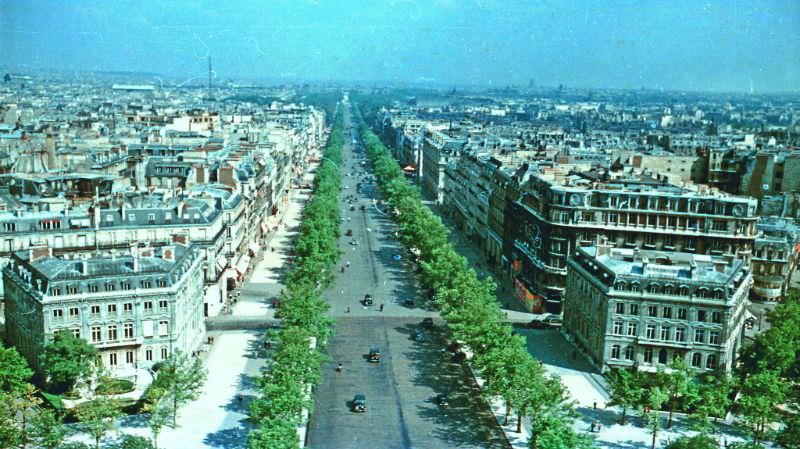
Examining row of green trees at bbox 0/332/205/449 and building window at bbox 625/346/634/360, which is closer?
row of green trees at bbox 0/332/205/449

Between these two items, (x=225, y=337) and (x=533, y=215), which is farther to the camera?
(x=533, y=215)

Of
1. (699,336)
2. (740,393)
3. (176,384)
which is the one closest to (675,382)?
(740,393)

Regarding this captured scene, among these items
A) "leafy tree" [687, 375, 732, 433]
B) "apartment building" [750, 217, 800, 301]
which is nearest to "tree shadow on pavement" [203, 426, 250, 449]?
"leafy tree" [687, 375, 732, 433]

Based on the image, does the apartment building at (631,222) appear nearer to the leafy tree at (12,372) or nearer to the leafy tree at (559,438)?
the leafy tree at (559,438)

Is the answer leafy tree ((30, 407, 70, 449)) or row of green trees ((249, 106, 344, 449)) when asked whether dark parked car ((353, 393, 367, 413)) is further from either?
leafy tree ((30, 407, 70, 449))

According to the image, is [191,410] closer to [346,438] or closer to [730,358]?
[346,438]

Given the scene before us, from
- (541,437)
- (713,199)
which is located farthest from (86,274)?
(713,199)

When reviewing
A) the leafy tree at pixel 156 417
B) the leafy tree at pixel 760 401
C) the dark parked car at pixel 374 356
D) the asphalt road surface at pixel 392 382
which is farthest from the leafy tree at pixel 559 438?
the leafy tree at pixel 156 417
